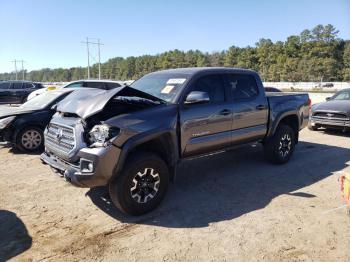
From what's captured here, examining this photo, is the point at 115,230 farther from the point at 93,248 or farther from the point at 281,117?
the point at 281,117

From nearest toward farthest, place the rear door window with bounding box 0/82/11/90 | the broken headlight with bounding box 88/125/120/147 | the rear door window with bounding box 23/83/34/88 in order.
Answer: the broken headlight with bounding box 88/125/120/147
the rear door window with bounding box 0/82/11/90
the rear door window with bounding box 23/83/34/88

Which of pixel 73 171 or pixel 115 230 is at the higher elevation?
pixel 73 171

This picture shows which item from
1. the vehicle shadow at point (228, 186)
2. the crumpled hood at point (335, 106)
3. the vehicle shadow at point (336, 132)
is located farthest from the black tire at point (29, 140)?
the vehicle shadow at point (336, 132)

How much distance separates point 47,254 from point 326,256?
294 cm

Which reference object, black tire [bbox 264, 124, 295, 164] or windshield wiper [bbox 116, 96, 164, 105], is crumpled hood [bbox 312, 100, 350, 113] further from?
windshield wiper [bbox 116, 96, 164, 105]

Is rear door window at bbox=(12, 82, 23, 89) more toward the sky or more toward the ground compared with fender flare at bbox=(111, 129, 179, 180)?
more toward the sky

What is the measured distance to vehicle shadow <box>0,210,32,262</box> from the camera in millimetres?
3580

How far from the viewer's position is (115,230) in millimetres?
4098

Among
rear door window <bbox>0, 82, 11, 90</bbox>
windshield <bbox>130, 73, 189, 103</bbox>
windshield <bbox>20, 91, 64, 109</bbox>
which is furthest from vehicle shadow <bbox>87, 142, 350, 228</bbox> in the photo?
rear door window <bbox>0, 82, 11, 90</bbox>

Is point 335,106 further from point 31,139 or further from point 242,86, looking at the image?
point 31,139

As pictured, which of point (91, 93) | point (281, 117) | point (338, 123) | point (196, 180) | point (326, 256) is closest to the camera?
point (326, 256)

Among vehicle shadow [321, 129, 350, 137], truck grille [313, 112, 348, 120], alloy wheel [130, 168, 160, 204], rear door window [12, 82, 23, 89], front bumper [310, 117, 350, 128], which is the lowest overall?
vehicle shadow [321, 129, 350, 137]

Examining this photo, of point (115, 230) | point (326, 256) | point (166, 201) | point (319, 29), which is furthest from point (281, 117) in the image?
point (319, 29)

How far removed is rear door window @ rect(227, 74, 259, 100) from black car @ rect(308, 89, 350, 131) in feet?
16.7
